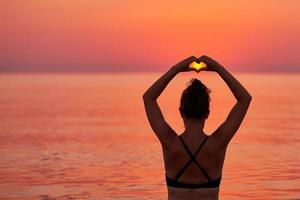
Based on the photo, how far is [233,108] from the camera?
4488 mm

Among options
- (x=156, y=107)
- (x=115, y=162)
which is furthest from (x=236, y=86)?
(x=115, y=162)

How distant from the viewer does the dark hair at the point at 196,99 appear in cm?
443

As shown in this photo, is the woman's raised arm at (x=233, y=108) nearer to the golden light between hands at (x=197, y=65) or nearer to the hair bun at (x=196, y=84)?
the golden light between hands at (x=197, y=65)

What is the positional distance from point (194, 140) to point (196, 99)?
0.26m

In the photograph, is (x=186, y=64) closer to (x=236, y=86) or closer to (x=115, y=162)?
(x=236, y=86)

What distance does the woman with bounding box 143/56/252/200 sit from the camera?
4477mm

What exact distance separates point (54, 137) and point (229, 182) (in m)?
19.9

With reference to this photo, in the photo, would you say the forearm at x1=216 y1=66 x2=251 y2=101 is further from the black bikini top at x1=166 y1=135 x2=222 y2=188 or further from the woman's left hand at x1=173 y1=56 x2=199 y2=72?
the black bikini top at x1=166 y1=135 x2=222 y2=188

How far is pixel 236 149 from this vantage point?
105ft

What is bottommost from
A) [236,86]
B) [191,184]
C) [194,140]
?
[191,184]

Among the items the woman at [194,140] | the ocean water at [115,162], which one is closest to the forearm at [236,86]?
the woman at [194,140]

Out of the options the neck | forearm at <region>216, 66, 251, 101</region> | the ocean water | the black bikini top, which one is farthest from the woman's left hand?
the ocean water

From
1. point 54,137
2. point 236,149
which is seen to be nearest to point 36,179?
point 236,149

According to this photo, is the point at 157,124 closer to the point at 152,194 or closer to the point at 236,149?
the point at 152,194
